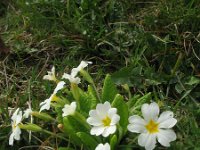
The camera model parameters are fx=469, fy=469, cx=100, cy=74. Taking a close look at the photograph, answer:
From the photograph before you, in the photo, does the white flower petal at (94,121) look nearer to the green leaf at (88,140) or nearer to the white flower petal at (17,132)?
Result: the green leaf at (88,140)

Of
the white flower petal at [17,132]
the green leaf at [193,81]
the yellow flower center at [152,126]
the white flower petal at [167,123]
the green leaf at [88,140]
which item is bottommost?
the green leaf at [88,140]

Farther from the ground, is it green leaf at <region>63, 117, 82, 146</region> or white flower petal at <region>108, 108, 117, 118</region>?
white flower petal at <region>108, 108, 117, 118</region>

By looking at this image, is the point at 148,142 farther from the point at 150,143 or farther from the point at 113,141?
the point at 113,141

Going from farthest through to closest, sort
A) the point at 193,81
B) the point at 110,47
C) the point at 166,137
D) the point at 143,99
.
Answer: the point at 110,47 → the point at 193,81 → the point at 143,99 → the point at 166,137

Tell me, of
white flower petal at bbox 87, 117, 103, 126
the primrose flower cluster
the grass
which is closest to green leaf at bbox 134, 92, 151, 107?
the primrose flower cluster

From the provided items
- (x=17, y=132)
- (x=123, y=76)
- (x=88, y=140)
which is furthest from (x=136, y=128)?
(x=123, y=76)

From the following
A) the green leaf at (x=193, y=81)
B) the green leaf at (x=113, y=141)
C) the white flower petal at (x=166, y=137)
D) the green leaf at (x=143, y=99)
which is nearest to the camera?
the white flower petal at (x=166, y=137)

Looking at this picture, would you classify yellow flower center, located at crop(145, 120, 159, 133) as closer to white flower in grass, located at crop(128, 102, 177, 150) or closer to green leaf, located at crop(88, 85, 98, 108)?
white flower in grass, located at crop(128, 102, 177, 150)

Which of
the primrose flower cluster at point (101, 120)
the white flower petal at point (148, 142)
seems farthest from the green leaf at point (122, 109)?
the white flower petal at point (148, 142)

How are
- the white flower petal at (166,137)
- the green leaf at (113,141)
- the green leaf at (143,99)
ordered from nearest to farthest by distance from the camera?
the white flower petal at (166,137) → the green leaf at (113,141) → the green leaf at (143,99)
